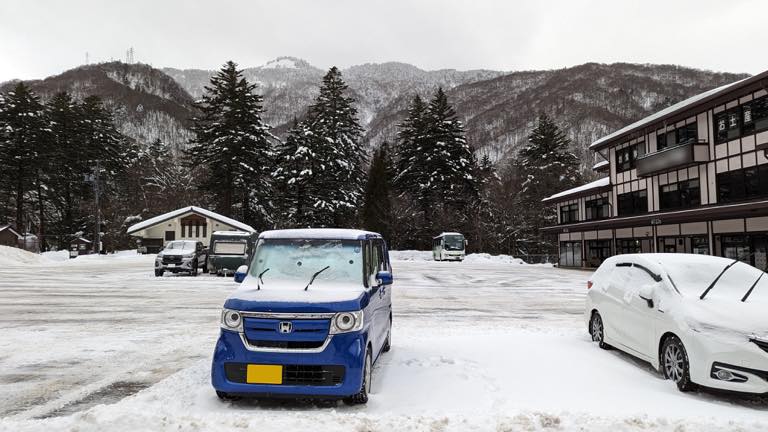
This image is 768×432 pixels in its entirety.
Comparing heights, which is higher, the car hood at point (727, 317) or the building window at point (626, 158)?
the building window at point (626, 158)

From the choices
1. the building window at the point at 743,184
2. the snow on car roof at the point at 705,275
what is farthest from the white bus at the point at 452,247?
the snow on car roof at the point at 705,275

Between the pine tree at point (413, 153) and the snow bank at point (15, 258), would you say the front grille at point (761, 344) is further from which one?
the pine tree at point (413, 153)

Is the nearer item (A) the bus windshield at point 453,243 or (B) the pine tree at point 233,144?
(A) the bus windshield at point 453,243

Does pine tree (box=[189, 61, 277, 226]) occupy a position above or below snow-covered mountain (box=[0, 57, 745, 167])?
below

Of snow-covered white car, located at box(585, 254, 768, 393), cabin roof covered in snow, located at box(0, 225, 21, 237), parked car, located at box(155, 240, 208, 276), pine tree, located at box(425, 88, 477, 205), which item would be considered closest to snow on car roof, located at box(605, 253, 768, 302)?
snow-covered white car, located at box(585, 254, 768, 393)

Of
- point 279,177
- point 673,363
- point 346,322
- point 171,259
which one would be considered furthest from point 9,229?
point 673,363

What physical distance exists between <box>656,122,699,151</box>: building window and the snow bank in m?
46.2

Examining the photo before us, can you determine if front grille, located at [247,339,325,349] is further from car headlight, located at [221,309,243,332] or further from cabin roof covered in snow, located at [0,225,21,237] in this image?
cabin roof covered in snow, located at [0,225,21,237]

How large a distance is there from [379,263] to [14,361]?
569 centimetres

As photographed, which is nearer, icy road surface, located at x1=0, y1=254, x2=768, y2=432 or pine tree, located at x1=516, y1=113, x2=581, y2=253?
icy road surface, located at x1=0, y1=254, x2=768, y2=432

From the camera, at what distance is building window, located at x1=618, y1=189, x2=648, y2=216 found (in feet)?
115

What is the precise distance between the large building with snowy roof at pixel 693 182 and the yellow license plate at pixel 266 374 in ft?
80.5

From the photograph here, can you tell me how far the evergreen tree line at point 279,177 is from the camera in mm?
58031

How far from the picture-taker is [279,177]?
6309 cm
